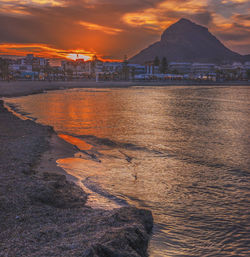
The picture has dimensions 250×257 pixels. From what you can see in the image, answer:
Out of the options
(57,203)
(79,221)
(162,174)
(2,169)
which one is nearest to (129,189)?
(162,174)

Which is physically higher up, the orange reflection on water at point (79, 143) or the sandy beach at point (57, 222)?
the sandy beach at point (57, 222)

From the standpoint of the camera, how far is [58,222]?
4.91 m

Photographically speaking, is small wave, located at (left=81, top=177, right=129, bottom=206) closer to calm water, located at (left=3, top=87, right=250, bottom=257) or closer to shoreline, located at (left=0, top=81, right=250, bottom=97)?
calm water, located at (left=3, top=87, right=250, bottom=257)

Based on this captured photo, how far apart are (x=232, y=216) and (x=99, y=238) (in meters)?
4.01

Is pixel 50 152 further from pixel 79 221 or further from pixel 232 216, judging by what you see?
pixel 232 216

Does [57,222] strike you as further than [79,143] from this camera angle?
No

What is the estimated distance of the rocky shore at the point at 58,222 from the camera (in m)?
3.81

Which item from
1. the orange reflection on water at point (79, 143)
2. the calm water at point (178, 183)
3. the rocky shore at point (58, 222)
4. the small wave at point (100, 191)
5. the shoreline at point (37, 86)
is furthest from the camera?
the shoreline at point (37, 86)

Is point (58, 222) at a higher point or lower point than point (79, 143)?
higher

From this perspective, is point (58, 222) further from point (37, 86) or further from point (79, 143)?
point (37, 86)

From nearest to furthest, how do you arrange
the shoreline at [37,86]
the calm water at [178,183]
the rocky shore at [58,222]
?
the rocky shore at [58,222]
the calm water at [178,183]
the shoreline at [37,86]

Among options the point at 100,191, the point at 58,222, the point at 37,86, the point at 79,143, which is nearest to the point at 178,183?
the point at 100,191

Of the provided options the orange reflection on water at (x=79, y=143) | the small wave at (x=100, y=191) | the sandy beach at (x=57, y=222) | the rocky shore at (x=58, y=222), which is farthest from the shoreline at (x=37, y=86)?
the rocky shore at (x=58, y=222)

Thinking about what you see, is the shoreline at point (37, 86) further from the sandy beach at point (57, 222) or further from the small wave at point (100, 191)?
the sandy beach at point (57, 222)
